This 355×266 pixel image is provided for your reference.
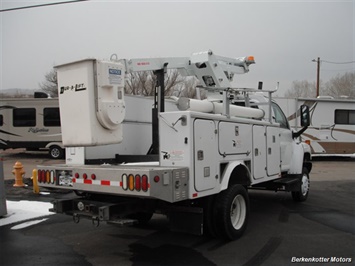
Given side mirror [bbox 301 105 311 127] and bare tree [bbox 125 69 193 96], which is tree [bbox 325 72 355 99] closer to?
bare tree [bbox 125 69 193 96]

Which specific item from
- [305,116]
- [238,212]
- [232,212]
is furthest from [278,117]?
[232,212]

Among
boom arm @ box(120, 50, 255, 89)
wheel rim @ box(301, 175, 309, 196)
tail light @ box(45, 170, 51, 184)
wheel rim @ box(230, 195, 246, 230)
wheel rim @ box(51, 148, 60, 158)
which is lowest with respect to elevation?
wheel rim @ box(51, 148, 60, 158)

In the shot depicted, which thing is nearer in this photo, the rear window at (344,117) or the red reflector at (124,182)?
the red reflector at (124,182)

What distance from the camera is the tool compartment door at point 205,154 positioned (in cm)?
457

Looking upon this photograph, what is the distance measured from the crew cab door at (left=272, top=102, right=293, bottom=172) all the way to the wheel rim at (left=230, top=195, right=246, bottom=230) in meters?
2.27

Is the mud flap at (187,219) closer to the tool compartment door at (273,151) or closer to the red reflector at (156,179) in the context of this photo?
the red reflector at (156,179)

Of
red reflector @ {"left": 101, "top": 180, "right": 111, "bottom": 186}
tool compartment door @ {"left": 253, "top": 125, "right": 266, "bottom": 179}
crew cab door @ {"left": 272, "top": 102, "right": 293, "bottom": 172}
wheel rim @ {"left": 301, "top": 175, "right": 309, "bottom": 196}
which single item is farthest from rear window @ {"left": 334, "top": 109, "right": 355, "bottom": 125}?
red reflector @ {"left": 101, "top": 180, "right": 111, "bottom": 186}

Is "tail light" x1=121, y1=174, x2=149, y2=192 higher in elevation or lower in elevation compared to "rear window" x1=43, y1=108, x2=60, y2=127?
lower

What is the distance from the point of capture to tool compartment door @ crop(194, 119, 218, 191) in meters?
4.57

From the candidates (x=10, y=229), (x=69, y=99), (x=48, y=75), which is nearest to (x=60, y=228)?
(x=10, y=229)

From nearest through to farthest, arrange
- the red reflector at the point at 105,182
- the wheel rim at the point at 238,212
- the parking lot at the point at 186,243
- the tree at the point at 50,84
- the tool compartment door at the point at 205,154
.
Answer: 1. the red reflector at the point at 105,182
2. the tool compartment door at the point at 205,154
3. the parking lot at the point at 186,243
4. the wheel rim at the point at 238,212
5. the tree at the point at 50,84

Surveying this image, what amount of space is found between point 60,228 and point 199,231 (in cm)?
288

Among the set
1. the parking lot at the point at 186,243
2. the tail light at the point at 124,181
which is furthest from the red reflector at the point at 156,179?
the parking lot at the point at 186,243

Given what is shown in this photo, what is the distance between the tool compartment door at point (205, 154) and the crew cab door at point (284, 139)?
313 centimetres
